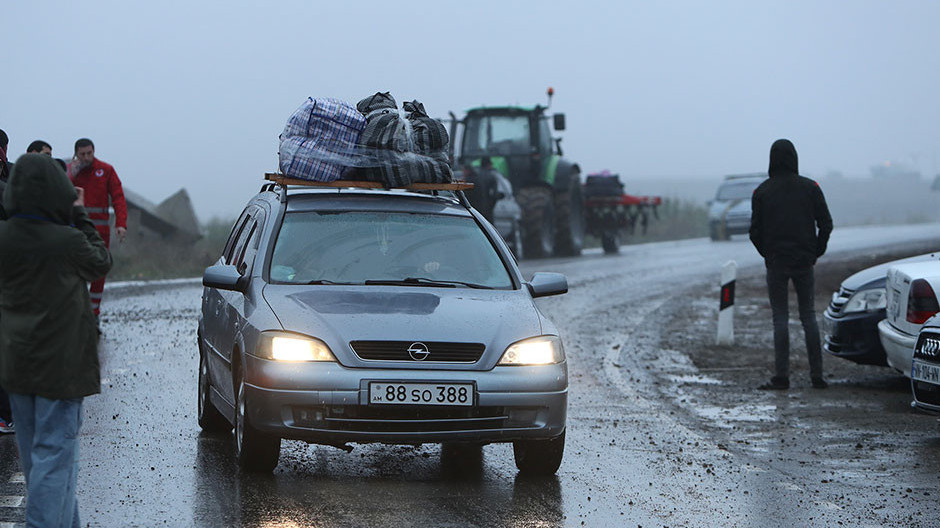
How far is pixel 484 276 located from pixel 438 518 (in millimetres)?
2009

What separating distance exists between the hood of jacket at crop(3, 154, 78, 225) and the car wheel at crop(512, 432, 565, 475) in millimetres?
3129

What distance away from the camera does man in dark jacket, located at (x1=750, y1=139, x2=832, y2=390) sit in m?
11.8

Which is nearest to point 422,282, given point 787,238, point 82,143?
point 787,238

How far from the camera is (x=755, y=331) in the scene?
53.3 feet

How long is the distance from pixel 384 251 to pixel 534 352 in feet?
4.19

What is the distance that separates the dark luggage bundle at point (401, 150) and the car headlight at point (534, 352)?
5.56 feet

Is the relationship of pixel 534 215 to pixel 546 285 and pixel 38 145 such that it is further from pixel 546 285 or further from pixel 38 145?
pixel 546 285

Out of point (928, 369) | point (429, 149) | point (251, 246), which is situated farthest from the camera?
point (429, 149)

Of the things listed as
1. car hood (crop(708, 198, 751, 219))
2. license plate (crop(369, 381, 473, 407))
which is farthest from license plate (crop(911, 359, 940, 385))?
car hood (crop(708, 198, 751, 219))

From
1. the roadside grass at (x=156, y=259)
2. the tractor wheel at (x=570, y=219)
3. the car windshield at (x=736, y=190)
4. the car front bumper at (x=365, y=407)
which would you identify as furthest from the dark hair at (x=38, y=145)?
the car windshield at (x=736, y=190)

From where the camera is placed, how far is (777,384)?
11.9 meters

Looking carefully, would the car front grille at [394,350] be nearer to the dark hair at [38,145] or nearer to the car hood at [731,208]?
the dark hair at [38,145]

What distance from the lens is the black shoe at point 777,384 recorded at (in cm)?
1188

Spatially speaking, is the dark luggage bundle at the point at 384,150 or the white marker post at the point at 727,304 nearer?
the dark luggage bundle at the point at 384,150
